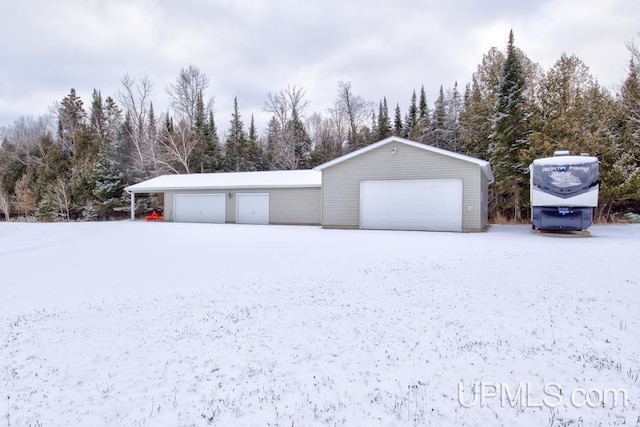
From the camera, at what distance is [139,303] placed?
495 cm

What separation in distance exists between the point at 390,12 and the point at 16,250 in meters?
14.6

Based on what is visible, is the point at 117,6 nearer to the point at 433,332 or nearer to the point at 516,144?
the point at 433,332

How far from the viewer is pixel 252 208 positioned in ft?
65.7

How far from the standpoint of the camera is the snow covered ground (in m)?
2.49

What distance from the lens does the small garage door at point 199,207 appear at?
20.7 metres

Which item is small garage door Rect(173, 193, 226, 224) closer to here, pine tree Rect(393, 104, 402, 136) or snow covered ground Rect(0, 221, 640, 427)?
snow covered ground Rect(0, 221, 640, 427)

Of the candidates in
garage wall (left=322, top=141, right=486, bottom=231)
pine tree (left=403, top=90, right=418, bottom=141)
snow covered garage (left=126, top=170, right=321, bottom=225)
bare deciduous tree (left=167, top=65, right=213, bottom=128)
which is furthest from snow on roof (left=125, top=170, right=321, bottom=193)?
pine tree (left=403, top=90, right=418, bottom=141)

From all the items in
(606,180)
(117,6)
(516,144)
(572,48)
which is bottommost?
(606,180)

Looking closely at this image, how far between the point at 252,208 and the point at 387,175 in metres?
8.24

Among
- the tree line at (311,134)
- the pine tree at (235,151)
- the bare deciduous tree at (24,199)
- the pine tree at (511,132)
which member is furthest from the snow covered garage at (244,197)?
the bare deciduous tree at (24,199)

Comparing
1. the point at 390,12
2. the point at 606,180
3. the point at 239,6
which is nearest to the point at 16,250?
Result: the point at 239,6

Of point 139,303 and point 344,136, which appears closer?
point 139,303

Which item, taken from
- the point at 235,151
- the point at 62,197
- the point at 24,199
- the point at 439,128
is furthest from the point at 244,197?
the point at 24,199

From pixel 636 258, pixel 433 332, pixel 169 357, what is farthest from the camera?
pixel 636 258
